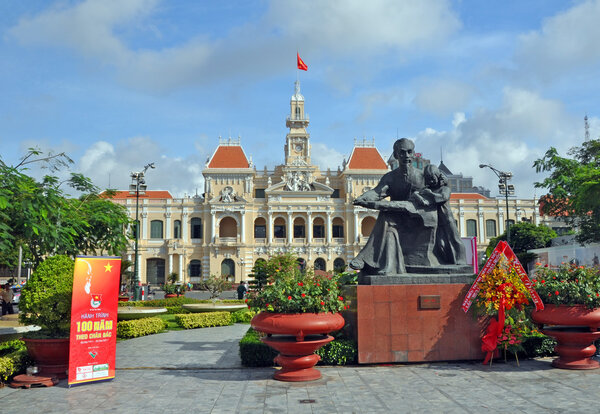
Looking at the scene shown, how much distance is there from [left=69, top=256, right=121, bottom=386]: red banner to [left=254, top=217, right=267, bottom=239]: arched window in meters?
46.8

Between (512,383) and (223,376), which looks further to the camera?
(223,376)

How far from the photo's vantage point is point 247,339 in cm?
892

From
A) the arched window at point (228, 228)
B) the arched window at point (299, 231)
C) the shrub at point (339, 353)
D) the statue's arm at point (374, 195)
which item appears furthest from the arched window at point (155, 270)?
the shrub at point (339, 353)

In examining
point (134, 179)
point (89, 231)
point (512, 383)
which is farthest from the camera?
point (134, 179)

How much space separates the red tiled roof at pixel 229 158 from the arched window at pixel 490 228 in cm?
2599

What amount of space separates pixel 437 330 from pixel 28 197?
8270 millimetres

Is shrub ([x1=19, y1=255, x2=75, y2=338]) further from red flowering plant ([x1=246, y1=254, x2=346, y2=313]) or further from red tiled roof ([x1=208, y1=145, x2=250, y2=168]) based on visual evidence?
red tiled roof ([x1=208, y1=145, x2=250, y2=168])

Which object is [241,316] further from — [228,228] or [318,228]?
[318,228]

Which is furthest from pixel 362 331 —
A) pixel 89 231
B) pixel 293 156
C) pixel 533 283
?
pixel 293 156

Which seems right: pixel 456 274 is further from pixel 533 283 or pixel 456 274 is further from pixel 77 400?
pixel 77 400

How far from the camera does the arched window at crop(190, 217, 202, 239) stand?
2087 inches

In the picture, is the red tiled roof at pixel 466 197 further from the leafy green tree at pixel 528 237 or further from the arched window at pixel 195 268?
the arched window at pixel 195 268

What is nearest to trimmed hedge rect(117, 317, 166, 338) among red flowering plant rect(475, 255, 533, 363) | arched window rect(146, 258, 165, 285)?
red flowering plant rect(475, 255, 533, 363)

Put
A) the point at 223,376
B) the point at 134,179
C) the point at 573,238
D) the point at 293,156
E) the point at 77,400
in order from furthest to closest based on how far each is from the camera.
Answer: the point at 293,156, the point at 573,238, the point at 134,179, the point at 223,376, the point at 77,400
